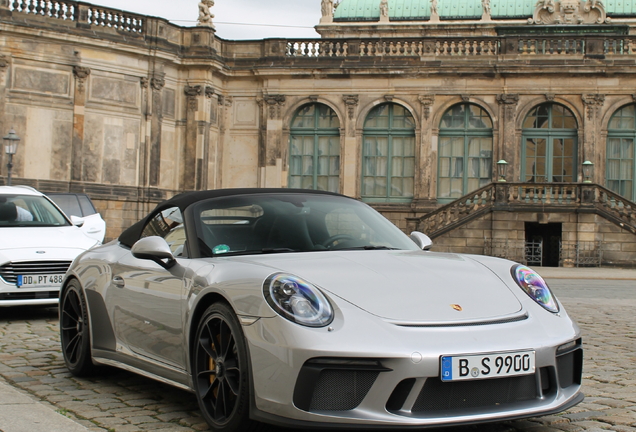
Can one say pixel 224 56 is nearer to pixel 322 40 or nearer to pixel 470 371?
pixel 322 40

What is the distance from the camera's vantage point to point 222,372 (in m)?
4.72

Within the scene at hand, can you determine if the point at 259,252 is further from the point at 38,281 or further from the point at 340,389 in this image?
the point at 38,281

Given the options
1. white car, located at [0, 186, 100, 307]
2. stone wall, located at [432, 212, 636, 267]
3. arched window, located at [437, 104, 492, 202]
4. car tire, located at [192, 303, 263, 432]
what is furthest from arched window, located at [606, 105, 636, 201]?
car tire, located at [192, 303, 263, 432]

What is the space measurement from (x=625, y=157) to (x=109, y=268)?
29.7 metres

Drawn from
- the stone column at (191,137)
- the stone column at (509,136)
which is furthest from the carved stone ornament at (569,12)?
the stone column at (191,137)

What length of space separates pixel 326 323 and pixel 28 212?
810 cm

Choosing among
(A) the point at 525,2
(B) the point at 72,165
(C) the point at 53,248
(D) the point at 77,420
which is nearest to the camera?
(D) the point at 77,420

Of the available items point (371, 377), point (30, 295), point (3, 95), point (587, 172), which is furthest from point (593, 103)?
point (371, 377)

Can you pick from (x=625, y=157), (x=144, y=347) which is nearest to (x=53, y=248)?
(x=144, y=347)

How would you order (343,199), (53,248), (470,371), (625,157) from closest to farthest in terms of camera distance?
(470,371)
(343,199)
(53,248)
(625,157)

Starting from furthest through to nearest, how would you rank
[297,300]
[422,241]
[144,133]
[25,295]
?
1. [144,133]
2. [25,295]
3. [422,241]
4. [297,300]

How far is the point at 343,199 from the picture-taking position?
20.6 feet

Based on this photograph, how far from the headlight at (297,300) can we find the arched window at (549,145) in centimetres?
2984

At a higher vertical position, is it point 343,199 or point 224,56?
point 224,56
